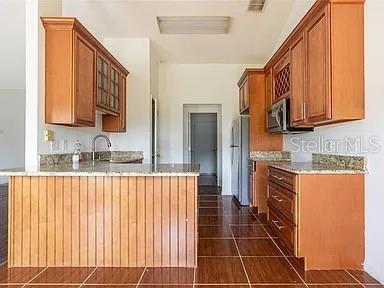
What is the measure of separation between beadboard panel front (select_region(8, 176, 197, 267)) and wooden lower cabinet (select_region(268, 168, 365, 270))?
91 cm

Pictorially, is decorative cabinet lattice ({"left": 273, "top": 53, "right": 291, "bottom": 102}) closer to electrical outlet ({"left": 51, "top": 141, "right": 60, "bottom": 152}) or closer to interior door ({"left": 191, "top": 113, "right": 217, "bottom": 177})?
electrical outlet ({"left": 51, "top": 141, "right": 60, "bottom": 152})

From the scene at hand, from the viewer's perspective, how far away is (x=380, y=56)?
2.52 metres

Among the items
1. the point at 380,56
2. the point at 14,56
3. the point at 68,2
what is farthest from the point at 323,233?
the point at 14,56

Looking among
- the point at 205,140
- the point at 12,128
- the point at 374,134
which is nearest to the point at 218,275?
the point at 374,134

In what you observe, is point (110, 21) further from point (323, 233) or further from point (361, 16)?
point (323, 233)

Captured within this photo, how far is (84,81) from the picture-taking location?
350cm

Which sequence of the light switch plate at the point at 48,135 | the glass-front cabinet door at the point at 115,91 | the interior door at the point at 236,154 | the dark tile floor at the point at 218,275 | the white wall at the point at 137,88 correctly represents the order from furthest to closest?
the interior door at the point at 236,154, the white wall at the point at 137,88, the glass-front cabinet door at the point at 115,91, the light switch plate at the point at 48,135, the dark tile floor at the point at 218,275

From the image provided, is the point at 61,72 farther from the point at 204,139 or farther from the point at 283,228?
the point at 204,139

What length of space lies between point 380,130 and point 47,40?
3020mm

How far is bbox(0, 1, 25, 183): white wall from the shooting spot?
544cm

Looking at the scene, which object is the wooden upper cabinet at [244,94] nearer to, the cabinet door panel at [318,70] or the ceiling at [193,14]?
the ceiling at [193,14]

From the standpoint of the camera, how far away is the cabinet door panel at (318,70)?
9.22 feet

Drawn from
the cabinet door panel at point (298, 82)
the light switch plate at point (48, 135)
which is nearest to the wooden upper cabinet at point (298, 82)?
the cabinet door panel at point (298, 82)

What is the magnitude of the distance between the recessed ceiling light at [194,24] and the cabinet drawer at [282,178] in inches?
97.1
